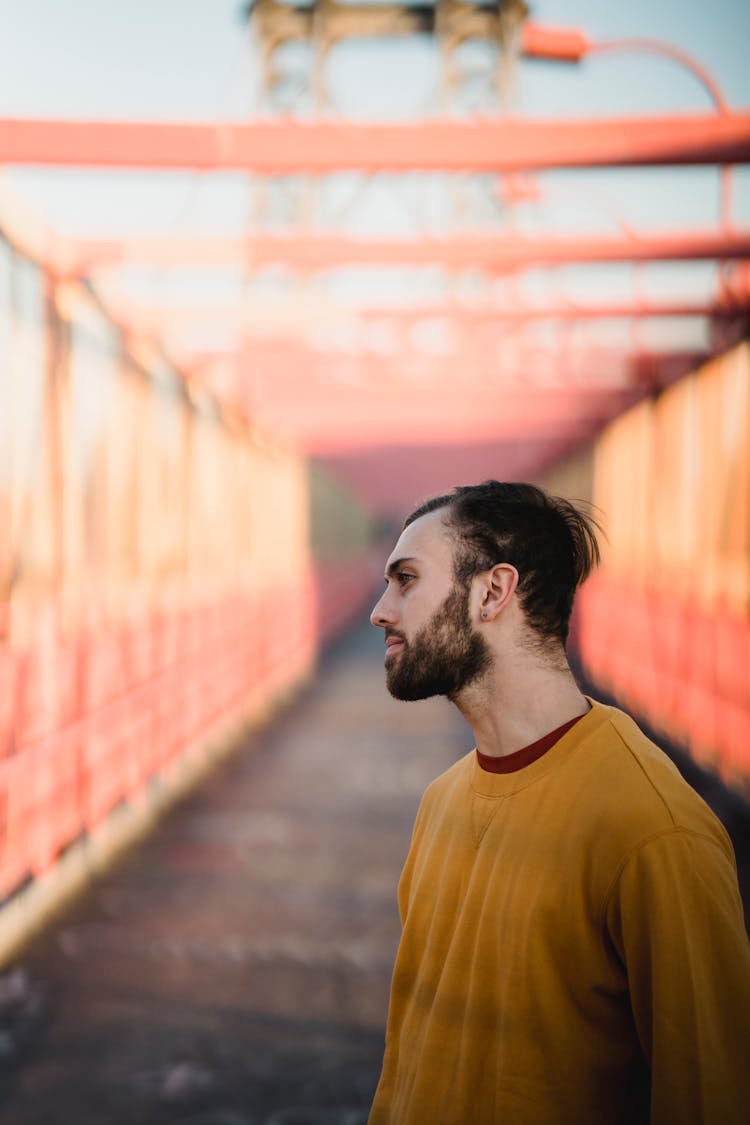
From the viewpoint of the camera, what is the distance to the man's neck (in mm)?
1562

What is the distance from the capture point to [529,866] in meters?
1.39

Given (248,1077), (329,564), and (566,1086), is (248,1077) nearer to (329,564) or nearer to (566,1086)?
(566,1086)

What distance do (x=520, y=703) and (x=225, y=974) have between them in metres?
4.02

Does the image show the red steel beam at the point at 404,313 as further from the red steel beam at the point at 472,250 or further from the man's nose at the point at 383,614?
the man's nose at the point at 383,614

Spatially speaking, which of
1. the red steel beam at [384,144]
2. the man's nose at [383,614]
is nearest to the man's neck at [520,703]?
the man's nose at [383,614]

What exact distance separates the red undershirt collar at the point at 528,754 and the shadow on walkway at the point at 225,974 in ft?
8.88

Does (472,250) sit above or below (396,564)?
above

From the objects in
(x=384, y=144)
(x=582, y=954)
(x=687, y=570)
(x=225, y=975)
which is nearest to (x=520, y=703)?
(x=582, y=954)

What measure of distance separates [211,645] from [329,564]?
14.7 metres

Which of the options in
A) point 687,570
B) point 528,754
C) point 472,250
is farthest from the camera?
point 687,570

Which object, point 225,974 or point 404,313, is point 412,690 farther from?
point 404,313

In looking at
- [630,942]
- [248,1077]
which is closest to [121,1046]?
[248,1077]

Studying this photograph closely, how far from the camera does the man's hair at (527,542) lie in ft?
5.44

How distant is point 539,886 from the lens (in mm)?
1372
